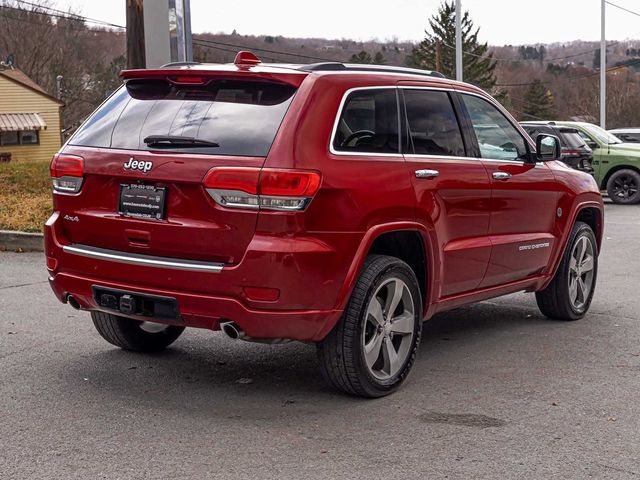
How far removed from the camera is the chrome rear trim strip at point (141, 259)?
493 cm

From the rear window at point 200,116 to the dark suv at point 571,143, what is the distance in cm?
1588

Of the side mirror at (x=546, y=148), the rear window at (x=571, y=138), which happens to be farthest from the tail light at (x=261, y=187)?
the rear window at (x=571, y=138)

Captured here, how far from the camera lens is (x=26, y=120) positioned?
201ft

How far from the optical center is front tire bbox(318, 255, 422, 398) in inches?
204

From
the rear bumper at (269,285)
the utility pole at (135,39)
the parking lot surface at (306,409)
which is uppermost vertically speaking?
the utility pole at (135,39)

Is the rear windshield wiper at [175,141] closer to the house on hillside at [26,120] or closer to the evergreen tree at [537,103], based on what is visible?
the house on hillside at [26,120]

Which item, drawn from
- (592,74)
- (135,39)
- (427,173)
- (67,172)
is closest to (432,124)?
(427,173)

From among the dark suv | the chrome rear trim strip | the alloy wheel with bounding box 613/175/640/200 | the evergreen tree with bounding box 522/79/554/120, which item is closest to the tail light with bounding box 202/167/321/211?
the chrome rear trim strip

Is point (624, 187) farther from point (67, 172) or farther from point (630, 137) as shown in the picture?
point (67, 172)

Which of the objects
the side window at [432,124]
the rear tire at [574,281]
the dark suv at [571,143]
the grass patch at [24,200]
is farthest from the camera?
the dark suv at [571,143]

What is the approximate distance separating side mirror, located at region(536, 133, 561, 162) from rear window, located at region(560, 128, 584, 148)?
44.9 ft

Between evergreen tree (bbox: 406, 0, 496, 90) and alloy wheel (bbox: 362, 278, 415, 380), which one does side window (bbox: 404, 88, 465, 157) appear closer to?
alloy wheel (bbox: 362, 278, 415, 380)

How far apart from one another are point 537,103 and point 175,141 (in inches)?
4127

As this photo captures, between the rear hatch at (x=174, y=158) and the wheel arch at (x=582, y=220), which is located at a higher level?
the rear hatch at (x=174, y=158)
